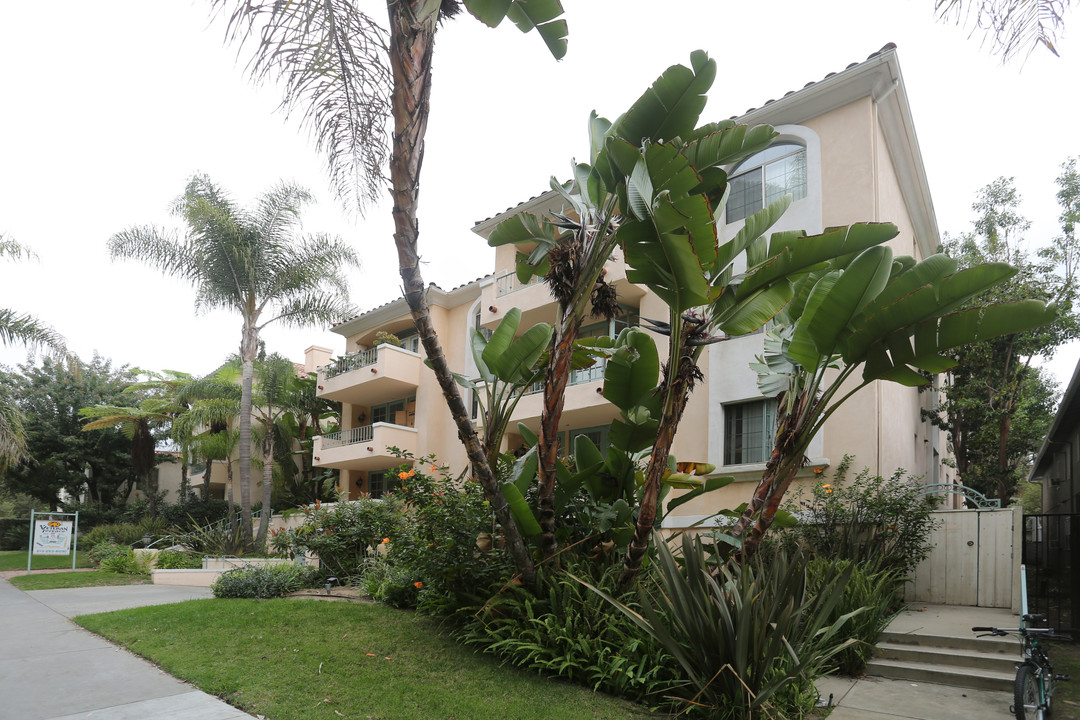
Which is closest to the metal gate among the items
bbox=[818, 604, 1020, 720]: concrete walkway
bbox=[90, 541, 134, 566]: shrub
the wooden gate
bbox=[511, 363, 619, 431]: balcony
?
the wooden gate

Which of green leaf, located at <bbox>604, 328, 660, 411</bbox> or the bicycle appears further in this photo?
green leaf, located at <bbox>604, 328, 660, 411</bbox>

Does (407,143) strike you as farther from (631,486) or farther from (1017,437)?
(1017,437)

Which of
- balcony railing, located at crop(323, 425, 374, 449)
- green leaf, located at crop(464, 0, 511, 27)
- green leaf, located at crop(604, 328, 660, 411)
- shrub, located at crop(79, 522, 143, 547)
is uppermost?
green leaf, located at crop(464, 0, 511, 27)

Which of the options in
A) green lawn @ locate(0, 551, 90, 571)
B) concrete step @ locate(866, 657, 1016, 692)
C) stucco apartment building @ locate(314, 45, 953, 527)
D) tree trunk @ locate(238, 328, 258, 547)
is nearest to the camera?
A: concrete step @ locate(866, 657, 1016, 692)

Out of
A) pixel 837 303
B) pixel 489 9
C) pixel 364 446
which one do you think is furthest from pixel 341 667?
pixel 364 446

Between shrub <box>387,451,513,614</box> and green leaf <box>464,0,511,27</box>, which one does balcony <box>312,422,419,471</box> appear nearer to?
shrub <box>387,451,513,614</box>

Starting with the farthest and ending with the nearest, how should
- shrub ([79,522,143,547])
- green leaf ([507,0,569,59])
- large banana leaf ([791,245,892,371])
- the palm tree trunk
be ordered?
1. shrub ([79,522,143,547])
2. green leaf ([507,0,569,59])
3. large banana leaf ([791,245,892,371])
4. the palm tree trunk

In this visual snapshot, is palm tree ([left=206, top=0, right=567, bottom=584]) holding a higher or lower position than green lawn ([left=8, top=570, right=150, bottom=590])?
higher

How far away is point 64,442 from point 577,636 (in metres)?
33.0

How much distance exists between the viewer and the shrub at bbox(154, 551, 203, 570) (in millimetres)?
18422

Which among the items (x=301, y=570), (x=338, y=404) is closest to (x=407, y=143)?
(x=301, y=570)

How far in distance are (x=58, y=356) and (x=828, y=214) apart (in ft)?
66.9

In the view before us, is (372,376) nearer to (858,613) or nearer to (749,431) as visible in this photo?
(749,431)

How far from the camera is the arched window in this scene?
14859mm
